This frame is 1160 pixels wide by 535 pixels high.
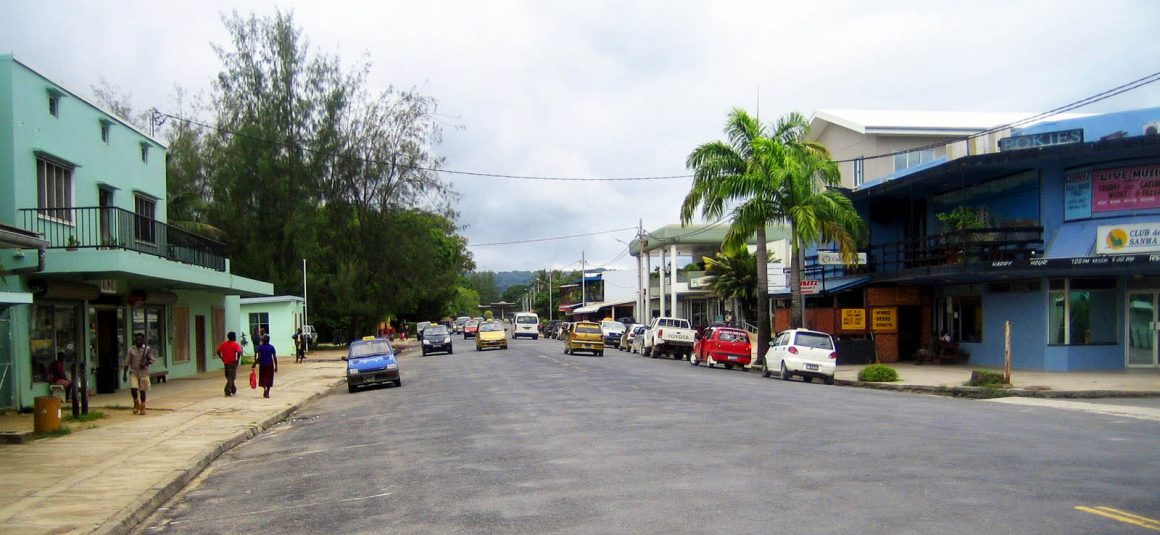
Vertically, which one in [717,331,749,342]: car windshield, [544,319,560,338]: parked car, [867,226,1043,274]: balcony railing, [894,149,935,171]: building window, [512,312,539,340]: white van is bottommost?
[544,319,560,338]: parked car

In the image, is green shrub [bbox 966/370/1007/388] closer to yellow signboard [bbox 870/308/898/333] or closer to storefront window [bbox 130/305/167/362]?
yellow signboard [bbox 870/308/898/333]

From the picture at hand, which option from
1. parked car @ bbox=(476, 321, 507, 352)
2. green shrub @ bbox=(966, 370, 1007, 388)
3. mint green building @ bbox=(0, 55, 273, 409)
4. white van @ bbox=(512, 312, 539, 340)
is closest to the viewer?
mint green building @ bbox=(0, 55, 273, 409)

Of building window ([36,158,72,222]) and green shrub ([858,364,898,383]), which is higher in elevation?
building window ([36,158,72,222])

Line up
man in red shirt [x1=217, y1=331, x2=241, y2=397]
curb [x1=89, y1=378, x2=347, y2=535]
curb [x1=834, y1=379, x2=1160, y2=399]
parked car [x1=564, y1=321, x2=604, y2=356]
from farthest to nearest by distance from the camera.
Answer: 1. parked car [x1=564, y1=321, x2=604, y2=356]
2. man in red shirt [x1=217, y1=331, x2=241, y2=397]
3. curb [x1=834, y1=379, x2=1160, y2=399]
4. curb [x1=89, y1=378, x2=347, y2=535]

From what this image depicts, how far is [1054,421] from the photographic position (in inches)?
635

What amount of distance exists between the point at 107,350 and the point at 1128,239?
28.7 m

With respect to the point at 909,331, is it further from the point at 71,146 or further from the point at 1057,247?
the point at 71,146

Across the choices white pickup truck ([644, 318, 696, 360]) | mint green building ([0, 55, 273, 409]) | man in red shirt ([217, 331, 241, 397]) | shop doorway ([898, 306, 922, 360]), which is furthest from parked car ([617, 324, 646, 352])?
man in red shirt ([217, 331, 241, 397])

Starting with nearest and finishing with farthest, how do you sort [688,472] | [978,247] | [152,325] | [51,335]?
[688,472], [51,335], [152,325], [978,247]

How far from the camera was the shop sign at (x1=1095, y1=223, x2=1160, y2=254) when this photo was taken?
27.5m

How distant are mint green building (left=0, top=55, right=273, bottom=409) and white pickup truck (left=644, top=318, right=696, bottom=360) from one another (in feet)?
68.3

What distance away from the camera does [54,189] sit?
22.5 metres

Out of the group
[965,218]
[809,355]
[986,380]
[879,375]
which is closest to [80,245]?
[809,355]

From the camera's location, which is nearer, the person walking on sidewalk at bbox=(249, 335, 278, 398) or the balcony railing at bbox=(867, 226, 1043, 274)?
the person walking on sidewalk at bbox=(249, 335, 278, 398)
